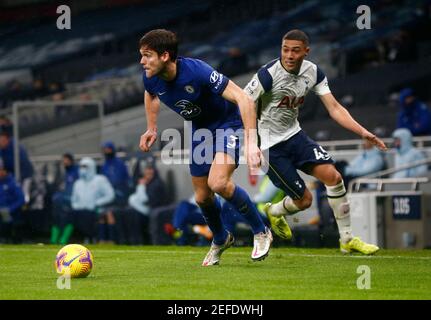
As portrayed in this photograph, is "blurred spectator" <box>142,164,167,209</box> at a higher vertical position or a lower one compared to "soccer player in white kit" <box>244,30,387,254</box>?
lower

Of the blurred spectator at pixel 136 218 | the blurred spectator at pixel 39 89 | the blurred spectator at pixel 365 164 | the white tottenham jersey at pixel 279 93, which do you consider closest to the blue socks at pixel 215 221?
the white tottenham jersey at pixel 279 93

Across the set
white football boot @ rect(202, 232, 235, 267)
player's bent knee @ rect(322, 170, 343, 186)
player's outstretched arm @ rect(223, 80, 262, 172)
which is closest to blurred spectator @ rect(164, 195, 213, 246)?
player's bent knee @ rect(322, 170, 343, 186)

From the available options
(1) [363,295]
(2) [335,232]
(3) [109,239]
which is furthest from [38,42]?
(1) [363,295]

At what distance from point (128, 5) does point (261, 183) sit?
13.9 meters

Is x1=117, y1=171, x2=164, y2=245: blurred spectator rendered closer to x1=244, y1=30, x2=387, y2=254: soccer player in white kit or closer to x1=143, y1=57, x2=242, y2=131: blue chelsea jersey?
x1=244, y1=30, x2=387, y2=254: soccer player in white kit

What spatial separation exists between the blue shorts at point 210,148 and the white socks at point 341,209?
1.71 m

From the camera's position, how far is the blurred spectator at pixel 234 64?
931 inches

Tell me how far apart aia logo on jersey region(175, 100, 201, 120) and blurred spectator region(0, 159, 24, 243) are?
30.3ft

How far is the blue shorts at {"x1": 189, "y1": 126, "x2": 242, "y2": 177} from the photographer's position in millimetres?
10008

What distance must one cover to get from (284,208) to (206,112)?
2.05 meters

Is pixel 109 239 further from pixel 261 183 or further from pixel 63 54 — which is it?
pixel 63 54
